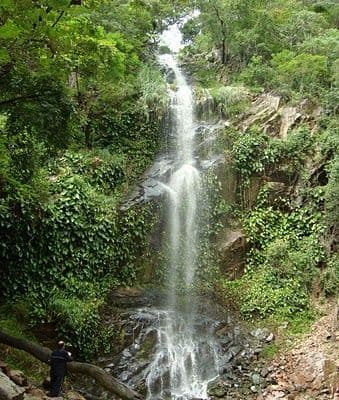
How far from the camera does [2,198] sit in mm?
9820

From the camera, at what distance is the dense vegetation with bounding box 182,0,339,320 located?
12312mm

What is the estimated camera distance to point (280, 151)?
14805mm

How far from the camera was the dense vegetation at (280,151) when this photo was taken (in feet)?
40.4

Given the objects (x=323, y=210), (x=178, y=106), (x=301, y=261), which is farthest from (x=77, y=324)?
(x=178, y=106)

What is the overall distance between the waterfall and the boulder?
3598 mm

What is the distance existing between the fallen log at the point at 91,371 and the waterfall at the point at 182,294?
2.06 m

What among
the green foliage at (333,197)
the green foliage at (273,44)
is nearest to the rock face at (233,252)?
the green foliage at (333,197)

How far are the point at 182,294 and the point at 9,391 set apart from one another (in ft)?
22.7

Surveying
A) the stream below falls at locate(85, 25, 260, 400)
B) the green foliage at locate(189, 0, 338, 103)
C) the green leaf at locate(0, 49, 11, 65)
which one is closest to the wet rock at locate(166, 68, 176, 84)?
the green foliage at locate(189, 0, 338, 103)

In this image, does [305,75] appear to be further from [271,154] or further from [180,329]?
[180,329]

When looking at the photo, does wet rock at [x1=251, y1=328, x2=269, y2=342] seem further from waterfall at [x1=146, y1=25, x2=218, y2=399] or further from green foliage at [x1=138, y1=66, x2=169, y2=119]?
green foliage at [x1=138, y1=66, x2=169, y2=119]

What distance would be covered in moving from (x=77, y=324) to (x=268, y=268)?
229 inches

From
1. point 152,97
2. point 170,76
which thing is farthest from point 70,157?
point 170,76

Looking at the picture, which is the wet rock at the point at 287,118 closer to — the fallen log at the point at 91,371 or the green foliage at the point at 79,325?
the green foliage at the point at 79,325
